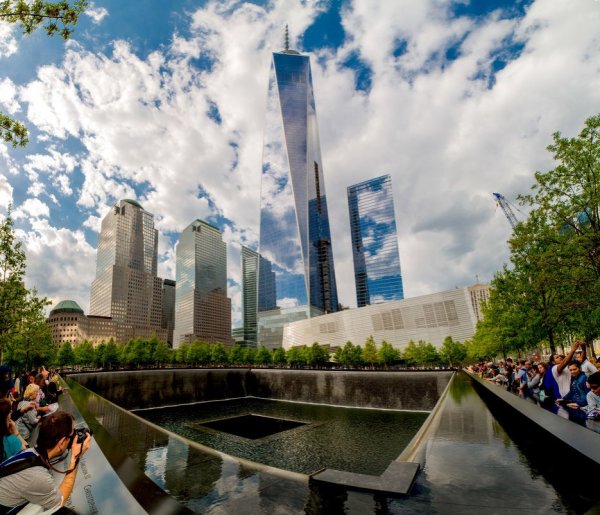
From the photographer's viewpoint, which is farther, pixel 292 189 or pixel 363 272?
pixel 363 272

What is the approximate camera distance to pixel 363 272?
194625mm

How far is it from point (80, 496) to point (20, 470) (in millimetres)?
1629

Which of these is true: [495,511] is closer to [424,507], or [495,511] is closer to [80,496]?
[424,507]

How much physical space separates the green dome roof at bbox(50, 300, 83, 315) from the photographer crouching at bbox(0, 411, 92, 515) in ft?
652

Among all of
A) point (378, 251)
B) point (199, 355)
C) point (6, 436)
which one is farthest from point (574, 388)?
point (378, 251)

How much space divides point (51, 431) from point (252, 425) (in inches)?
934

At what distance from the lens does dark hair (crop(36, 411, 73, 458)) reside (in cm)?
286

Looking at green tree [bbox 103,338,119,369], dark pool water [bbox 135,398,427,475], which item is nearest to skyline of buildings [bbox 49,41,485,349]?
green tree [bbox 103,338,119,369]

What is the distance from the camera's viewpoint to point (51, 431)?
2.91 m

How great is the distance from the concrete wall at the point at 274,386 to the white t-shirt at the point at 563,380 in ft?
66.2

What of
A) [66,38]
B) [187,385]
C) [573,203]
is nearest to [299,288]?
[187,385]

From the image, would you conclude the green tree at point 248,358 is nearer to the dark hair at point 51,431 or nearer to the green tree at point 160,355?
the green tree at point 160,355

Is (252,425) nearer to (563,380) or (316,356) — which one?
(563,380)

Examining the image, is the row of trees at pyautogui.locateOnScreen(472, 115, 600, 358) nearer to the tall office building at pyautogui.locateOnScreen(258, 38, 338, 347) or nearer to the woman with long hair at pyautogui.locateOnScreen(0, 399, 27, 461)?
the woman with long hair at pyautogui.locateOnScreen(0, 399, 27, 461)
